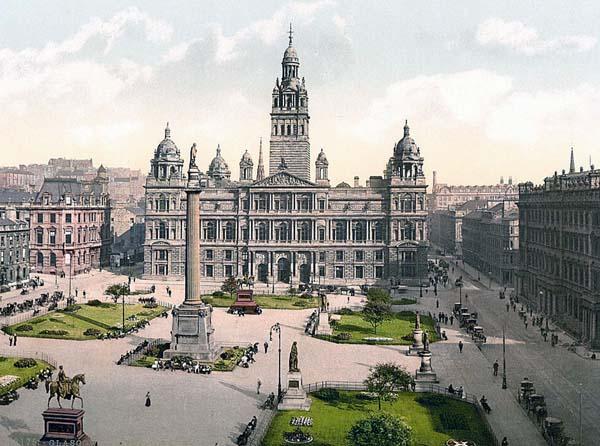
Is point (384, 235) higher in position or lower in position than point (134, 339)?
higher

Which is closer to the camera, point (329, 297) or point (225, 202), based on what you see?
point (329, 297)

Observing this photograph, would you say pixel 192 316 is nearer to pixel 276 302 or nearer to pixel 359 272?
pixel 276 302

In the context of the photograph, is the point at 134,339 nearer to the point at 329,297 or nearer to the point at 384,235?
the point at 329,297

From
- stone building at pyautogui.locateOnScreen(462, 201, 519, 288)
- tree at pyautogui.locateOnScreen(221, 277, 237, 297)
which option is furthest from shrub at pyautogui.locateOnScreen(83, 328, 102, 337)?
stone building at pyautogui.locateOnScreen(462, 201, 519, 288)

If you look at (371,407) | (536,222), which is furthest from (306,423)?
(536,222)

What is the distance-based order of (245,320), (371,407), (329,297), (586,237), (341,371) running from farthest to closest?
(329,297), (245,320), (586,237), (341,371), (371,407)

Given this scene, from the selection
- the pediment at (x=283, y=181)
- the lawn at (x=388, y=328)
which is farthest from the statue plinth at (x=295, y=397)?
the pediment at (x=283, y=181)

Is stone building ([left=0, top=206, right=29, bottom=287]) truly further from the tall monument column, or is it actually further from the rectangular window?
the rectangular window
